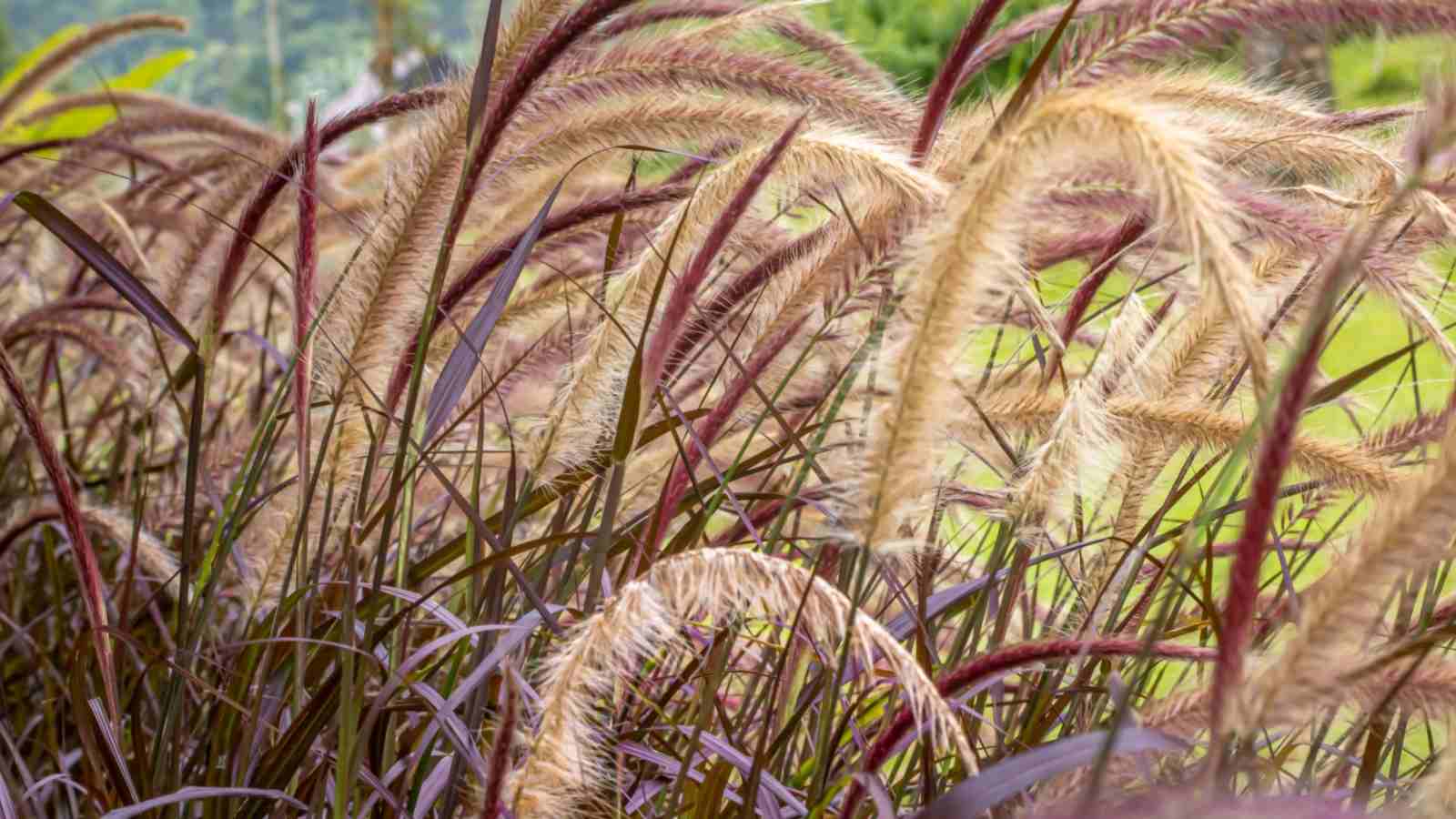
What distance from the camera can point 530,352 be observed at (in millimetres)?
1081

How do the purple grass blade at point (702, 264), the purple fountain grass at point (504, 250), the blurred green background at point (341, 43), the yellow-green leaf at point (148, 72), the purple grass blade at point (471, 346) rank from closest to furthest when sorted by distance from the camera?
the purple grass blade at point (702, 264), the purple grass blade at point (471, 346), the purple fountain grass at point (504, 250), the yellow-green leaf at point (148, 72), the blurred green background at point (341, 43)

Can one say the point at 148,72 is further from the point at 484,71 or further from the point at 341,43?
the point at 341,43

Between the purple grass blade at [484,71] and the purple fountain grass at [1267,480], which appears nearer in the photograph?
the purple fountain grass at [1267,480]

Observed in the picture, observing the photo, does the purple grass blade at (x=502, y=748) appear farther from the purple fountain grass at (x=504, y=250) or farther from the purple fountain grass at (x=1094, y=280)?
the purple fountain grass at (x=1094, y=280)

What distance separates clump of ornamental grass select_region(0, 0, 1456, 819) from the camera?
1.69ft

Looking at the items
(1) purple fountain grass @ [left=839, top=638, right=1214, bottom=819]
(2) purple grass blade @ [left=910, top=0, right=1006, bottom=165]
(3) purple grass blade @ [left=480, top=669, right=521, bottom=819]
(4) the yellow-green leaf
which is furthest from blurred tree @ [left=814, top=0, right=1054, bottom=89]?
(3) purple grass blade @ [left=480, top=669, right=521, bottom=819]

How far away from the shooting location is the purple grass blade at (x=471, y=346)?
0.74 metres

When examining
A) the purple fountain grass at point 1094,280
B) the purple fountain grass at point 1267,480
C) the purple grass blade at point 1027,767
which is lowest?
the purple grass blade at point 1027,767

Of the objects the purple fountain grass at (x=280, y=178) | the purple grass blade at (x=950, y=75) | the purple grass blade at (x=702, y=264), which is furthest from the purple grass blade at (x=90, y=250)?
the purple grass blade at (x=950, y=75)

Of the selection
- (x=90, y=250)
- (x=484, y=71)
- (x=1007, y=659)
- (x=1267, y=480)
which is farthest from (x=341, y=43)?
(x=1267, y=480)

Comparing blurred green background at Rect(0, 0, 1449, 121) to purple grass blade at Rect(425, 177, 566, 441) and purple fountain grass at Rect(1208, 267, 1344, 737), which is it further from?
purple fountain grass at Rect(1208, 267, 1344, 737)

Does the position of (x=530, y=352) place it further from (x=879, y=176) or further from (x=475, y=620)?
(x=879, y=176)

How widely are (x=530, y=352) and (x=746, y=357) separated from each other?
9.9 inches

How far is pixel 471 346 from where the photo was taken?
73 cm
